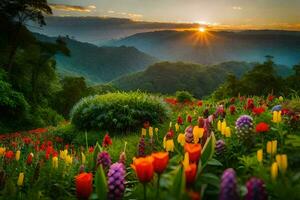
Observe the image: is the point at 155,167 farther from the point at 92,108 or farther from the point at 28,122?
the point at 28,122

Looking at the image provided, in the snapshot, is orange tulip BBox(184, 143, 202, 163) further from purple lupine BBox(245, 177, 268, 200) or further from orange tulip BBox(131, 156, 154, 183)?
purple lupine BBox(245, 177, 268, 200)

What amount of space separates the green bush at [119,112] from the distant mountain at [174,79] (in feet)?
263

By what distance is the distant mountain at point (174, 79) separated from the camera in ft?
→ 334

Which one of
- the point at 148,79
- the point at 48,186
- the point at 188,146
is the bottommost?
the point at 148,79

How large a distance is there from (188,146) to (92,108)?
11.8 meters

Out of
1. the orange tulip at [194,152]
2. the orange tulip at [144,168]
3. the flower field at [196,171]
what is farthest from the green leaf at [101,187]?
the orange tulip at [194,152]

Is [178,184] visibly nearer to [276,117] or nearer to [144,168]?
[144,168]

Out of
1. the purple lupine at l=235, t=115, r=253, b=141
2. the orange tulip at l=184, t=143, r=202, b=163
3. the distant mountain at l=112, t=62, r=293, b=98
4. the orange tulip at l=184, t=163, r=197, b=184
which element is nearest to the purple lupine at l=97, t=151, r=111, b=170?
the purple lupine at l=235, t=115, r=253, b=141

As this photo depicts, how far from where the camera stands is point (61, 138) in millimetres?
15227

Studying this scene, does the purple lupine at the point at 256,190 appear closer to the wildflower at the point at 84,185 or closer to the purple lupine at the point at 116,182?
the purple lupine at the point at 116,182

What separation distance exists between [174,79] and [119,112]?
8979 centimetres

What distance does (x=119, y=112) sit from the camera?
14.7m

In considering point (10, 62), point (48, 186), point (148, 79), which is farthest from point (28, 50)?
point (148, 79)

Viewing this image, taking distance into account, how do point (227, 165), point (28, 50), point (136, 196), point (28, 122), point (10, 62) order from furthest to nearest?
point (28, 50), point (10, 62), point (28, 122), point (227, 165), point (136, 196)
